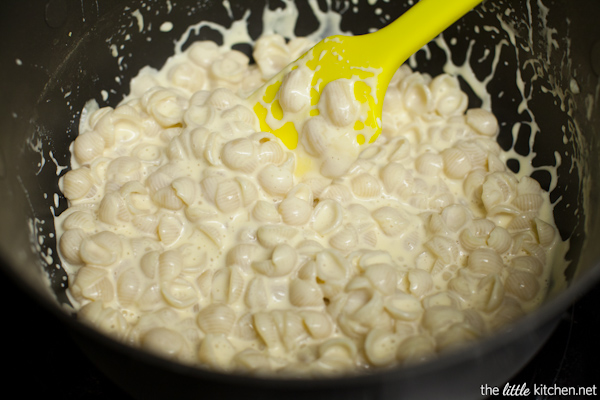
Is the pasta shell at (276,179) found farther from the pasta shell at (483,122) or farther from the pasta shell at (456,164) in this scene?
the pasta shell at (483,122)

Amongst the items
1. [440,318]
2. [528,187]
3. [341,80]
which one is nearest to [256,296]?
[440,318]

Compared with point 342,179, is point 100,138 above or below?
above

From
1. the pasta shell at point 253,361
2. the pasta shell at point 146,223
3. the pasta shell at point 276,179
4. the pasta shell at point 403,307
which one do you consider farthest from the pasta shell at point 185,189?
the pasta shell at point 403,307

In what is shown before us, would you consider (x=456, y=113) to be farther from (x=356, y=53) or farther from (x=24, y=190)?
(x=24, y=190)

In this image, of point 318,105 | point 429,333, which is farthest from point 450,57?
point 429,333

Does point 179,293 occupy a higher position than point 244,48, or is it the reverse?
point 244,48

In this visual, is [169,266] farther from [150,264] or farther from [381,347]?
[381,347]

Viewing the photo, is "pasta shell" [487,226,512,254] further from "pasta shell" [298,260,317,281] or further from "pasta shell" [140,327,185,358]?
"pasta shell" [140,327,185,358]
